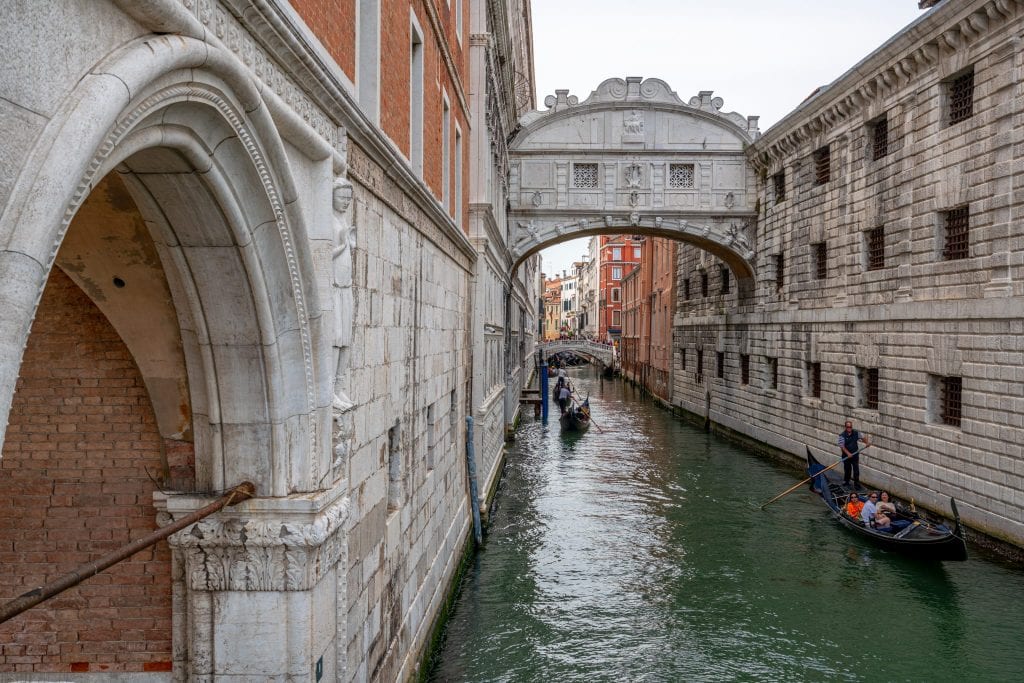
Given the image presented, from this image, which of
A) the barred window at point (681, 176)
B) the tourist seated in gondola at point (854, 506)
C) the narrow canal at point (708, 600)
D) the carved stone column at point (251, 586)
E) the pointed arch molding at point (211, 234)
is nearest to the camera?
the pointed arch molding at point (211, 234)

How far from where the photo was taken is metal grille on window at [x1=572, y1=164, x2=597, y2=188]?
70.6 feet

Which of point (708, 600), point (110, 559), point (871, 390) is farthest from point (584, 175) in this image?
point (110, 559)

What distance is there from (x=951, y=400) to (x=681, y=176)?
10.6 meters

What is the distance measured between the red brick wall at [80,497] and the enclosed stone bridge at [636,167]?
1781cm

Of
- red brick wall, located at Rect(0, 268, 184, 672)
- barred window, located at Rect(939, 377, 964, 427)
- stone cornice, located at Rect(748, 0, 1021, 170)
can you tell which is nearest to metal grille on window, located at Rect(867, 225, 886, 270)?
stone cornice, located at Rect(748, 0, 1021, 170)

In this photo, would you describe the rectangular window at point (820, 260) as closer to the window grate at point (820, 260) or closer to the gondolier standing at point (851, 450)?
the window grate at point (820, 260)

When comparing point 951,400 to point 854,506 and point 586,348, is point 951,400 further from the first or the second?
point 586,348

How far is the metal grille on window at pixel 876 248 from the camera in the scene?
1477 centimetres

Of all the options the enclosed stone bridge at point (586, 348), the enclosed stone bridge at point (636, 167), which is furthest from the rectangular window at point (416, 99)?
the enclosed stone bridge at point (586, 348)

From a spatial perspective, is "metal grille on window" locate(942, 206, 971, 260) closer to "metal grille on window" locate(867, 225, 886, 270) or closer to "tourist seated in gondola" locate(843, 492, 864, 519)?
"metal grille on window" locate(867, 225, 886, 270)

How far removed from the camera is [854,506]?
12.2 metres

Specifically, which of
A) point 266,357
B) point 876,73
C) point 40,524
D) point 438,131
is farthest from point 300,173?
point 876,73

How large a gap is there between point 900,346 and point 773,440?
21.4ft

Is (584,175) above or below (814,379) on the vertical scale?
above
